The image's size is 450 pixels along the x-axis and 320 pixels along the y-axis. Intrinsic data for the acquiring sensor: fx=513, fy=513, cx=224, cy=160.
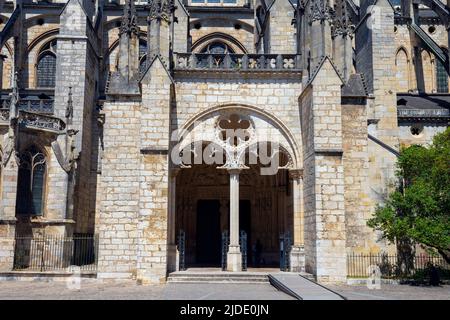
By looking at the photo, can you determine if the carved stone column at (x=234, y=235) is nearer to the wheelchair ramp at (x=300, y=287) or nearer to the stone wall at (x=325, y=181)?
Answer: the wheelchair ramp at (x=300, y=287)

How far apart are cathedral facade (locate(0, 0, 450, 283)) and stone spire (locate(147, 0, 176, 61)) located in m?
0.05

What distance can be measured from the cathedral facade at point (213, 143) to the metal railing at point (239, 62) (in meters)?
0.05

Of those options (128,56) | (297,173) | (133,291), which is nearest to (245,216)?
(297,173)

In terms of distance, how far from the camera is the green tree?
1555 centimetres

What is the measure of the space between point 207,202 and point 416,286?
10.3m

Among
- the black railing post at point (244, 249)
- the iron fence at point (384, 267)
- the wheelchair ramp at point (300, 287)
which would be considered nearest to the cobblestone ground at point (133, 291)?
the wheelchair ramp at point (300, 287)

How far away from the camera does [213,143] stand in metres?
17.3

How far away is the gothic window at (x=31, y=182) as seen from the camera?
2215cm

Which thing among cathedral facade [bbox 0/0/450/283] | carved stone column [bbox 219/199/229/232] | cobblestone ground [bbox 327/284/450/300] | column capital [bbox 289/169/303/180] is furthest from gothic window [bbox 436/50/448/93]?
cobblestone ground [bbox 327/284/450/300]

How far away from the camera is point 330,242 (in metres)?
15.0

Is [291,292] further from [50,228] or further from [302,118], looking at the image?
[50,228]

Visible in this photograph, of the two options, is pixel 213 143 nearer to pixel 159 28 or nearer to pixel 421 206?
pixel 159 28

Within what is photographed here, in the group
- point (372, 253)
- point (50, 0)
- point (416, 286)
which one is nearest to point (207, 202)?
point (372, 253)

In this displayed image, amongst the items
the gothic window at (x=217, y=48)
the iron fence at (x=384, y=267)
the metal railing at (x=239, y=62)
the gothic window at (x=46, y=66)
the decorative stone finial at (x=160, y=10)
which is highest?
the gothic window at (x=217, y=48)
